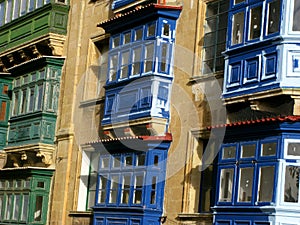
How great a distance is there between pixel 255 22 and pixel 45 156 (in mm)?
10988

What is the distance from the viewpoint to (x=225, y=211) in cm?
2064

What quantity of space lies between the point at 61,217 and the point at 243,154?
32.2 ft

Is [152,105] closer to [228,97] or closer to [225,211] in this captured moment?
[228,97]

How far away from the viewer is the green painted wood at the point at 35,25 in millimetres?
30719

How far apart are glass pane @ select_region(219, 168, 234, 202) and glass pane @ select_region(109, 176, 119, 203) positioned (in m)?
4.66

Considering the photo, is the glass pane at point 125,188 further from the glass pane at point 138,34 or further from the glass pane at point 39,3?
the glass pane at point 39,3

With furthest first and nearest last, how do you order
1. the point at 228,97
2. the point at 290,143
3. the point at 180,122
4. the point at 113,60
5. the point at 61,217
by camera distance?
the point at 61,217
the point at 113,60
the point at 180,122
the point at 228,97
the point at 290,143

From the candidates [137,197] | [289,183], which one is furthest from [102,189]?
[289,183]

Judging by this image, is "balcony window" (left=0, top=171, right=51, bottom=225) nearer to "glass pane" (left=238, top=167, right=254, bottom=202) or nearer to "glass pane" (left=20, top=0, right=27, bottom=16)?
"glass pane" (left=20, top=0, right=27, bottom=16)

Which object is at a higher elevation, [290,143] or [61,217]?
[290,143]

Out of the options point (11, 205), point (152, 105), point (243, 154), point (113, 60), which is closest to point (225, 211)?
point (243, 154)

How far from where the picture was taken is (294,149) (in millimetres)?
19359

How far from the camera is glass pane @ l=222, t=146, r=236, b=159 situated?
20.9 meters

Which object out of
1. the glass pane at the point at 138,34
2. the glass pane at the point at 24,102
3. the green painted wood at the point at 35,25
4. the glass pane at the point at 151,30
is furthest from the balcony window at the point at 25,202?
the glass pane at the point at 151,30
